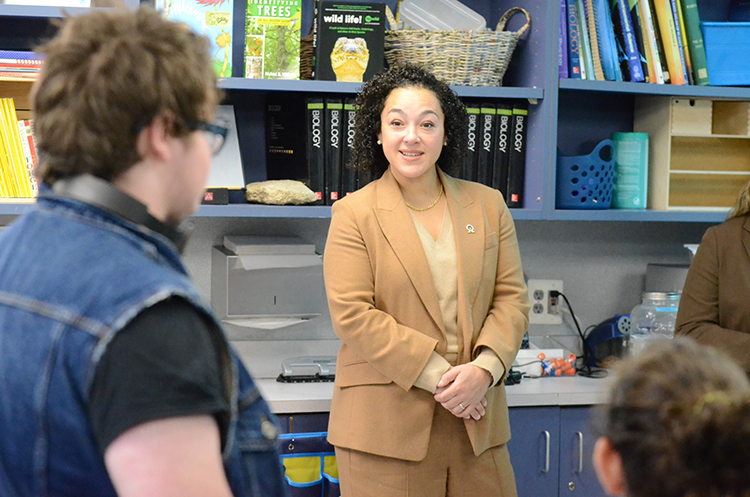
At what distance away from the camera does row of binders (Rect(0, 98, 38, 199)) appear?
2.12m

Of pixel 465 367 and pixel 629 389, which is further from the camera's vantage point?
pixel 465 367

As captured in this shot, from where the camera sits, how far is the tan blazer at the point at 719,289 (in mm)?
1714

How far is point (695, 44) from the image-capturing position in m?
2.43

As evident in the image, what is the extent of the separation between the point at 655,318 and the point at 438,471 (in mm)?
1210

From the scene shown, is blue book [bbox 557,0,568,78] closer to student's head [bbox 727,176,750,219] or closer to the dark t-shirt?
student's head [bbox 727,176,750,219]

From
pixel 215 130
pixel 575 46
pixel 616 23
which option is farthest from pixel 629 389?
pixel 616 23

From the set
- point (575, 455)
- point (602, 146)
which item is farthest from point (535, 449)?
point (602, 146)

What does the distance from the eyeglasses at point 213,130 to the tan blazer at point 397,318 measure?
37.0 inches

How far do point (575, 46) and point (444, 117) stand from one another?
2.30 ft

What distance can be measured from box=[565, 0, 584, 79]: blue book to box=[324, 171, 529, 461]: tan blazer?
0.78 m

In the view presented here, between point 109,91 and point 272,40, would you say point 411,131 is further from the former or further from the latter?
point 109,91

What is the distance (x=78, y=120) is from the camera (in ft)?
2.22

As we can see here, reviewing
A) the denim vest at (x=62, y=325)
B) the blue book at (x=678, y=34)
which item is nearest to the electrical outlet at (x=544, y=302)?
the blue book at (x=678, y=34)

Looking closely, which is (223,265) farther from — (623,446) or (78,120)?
(623,446)
